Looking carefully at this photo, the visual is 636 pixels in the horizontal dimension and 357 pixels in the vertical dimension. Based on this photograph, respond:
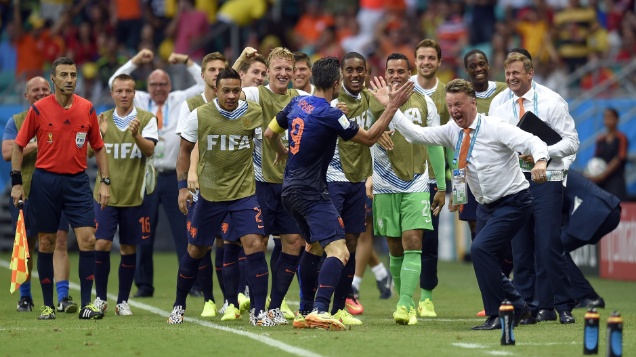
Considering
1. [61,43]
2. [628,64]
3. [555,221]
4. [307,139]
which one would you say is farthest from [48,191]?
[61,43]

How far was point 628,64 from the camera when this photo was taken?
836 inches

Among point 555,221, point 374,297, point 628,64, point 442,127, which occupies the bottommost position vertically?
point 374,297

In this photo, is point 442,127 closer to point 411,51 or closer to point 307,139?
point 307,139

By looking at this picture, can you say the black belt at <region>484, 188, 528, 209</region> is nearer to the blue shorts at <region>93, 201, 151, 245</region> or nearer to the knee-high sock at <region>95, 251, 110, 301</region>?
the blue shorts at <region>93, 201, 151, 245</region>

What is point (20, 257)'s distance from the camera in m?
11.9

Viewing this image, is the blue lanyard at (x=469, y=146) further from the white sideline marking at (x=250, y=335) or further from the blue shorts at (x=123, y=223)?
the blue shorts at (x=123, y=223)

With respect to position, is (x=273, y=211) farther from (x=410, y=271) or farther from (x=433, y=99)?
(x=433, y=99)

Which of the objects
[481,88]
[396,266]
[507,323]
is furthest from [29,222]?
[507,323]

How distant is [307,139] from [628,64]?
12.0 m

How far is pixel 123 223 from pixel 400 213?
3.05m

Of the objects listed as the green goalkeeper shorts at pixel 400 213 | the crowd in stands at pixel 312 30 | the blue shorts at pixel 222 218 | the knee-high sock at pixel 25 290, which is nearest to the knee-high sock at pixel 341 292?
the green goalkeeper shorts at pixel 400 213

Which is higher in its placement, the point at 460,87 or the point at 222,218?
the point at 460,87

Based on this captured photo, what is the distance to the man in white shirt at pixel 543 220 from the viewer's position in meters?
11.6

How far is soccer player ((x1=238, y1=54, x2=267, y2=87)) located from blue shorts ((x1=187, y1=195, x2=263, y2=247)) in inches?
69.6
